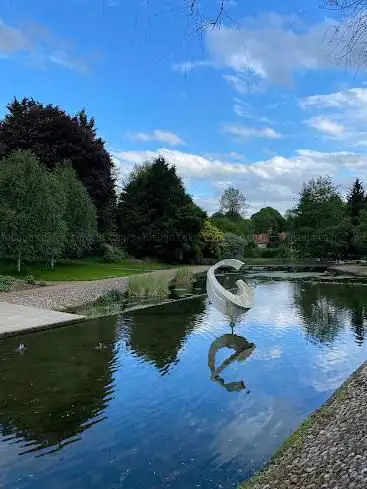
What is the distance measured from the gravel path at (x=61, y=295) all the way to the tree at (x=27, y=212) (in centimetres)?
311

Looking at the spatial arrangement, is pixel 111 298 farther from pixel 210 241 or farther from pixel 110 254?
pixel 210 241

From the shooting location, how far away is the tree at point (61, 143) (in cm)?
4322

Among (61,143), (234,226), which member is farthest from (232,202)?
(61,143)

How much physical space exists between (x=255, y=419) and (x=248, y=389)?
1.79 metres

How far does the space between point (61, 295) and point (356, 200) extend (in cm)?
5521

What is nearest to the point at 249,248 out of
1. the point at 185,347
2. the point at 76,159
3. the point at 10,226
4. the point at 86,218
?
the point at 76,159

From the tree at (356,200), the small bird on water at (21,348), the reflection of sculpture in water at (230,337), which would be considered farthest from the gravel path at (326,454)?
the tree at (356,200)

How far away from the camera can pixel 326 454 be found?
19.6ft

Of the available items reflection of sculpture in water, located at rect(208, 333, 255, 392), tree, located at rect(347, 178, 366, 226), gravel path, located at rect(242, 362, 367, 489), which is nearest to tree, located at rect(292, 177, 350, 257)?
tree, located at rect(347, 178, 366, 226)

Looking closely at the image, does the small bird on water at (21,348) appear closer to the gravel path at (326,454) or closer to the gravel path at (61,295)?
the gravel path at (61,295)

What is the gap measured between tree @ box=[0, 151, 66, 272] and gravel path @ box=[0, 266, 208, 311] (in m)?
3.11

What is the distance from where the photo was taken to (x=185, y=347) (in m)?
14.7

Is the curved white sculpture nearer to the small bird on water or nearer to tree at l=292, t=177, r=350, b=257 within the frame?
the small bird on water

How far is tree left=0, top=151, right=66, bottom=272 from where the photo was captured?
1090 inches
